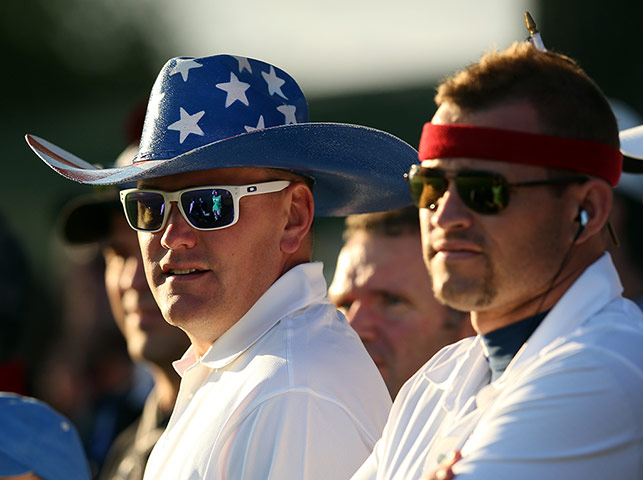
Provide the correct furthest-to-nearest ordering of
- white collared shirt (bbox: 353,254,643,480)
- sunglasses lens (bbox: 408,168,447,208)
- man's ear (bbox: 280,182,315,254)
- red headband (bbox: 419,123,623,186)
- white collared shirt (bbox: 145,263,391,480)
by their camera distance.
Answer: man's ear (bbox: 280,182,315,254)
white collared shirt (bbox: 145,263,391,480)
sunglasses lens (bbox: 408,168,447,208)
red headband (bbox: 419,123,623,186)
white collared shirt (bbox: 353,254,643,480)

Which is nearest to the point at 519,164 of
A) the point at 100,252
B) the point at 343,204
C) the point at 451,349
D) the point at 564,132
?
the point at 564,132

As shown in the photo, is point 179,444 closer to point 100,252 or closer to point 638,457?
point 638,457

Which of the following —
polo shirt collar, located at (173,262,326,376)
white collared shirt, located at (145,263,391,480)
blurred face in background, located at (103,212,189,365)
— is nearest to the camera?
white collared shirt, located at (145,263,391,480)

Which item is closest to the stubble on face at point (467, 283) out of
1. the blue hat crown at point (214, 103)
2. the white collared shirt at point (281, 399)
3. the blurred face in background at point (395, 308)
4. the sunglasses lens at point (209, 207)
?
the white collared shirt at point (281, 399)

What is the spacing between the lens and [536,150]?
2684 mm

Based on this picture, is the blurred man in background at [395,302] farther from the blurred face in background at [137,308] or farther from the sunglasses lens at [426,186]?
the sunglasses lens at [426,186]

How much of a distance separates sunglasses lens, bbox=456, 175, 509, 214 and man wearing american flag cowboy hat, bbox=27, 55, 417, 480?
2.56 ft

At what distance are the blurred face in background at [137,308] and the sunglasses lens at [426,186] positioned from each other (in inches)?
108

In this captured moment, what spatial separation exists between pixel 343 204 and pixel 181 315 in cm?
86

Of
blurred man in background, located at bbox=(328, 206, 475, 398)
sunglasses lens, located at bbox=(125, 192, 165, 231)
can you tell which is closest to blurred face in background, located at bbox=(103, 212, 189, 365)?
blurred man in background, located at bbox=(328, 206, 475, 398)

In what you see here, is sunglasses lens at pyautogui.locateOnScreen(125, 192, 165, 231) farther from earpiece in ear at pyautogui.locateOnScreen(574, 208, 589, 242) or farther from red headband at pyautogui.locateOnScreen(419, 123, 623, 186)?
earpiece in ear at pyautogui.locateOnScreen(574, 208, 589, 242)

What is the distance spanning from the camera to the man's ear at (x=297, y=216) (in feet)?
12.2

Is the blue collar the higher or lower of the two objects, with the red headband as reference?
lower

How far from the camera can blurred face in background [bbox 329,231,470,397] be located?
4.66 m
